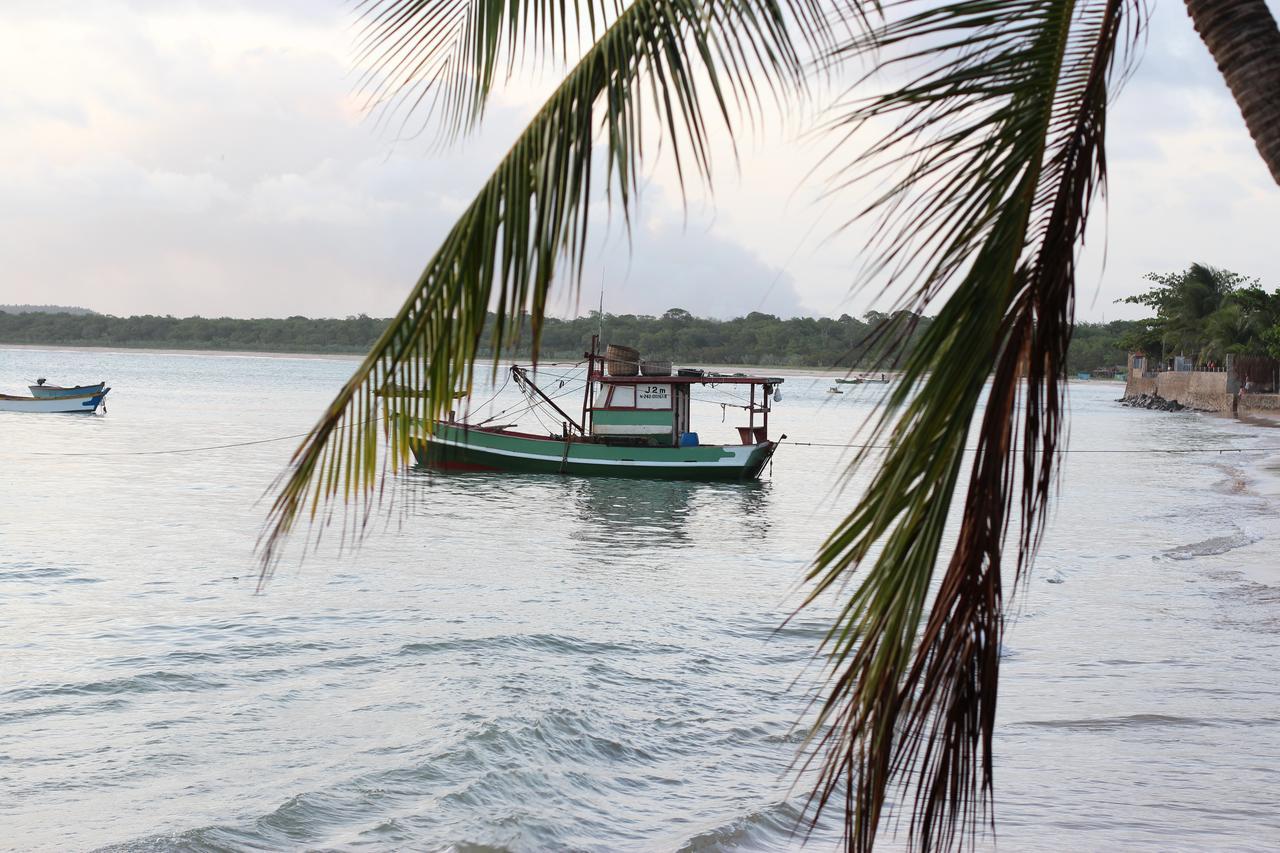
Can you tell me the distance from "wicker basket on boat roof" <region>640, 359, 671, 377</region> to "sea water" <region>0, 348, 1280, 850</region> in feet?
19.5

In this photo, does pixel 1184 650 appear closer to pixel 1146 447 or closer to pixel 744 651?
pixel 744 651

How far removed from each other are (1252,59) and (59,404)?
48.7 meters

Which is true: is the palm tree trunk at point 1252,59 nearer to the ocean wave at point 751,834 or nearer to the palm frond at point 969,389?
the palm frond at point 969,389

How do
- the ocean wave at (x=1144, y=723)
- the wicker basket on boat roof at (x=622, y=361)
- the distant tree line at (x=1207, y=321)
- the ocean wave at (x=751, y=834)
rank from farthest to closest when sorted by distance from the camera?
the distant tree line at (x=1207, y=321)
the wicker basket on boat roof at (x=622, y=361)
the ocean wave at (x=1144, y=723)
the ocean wave at (x=751, y=834)

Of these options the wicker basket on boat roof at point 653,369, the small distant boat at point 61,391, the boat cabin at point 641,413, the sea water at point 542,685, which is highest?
the wicker basket on boat roof at point 653,369

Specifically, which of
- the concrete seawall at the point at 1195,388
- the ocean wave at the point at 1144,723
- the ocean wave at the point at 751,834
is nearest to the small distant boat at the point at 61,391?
the ocean wave at the point at 1144,723

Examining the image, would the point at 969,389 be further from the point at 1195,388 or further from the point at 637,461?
the point at 1195,388

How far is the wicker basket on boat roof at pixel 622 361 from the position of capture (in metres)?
27.6

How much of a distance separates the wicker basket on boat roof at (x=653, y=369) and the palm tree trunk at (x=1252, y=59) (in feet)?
83.0

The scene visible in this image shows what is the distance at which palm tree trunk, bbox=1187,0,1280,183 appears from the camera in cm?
258

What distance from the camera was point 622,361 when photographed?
27.6m

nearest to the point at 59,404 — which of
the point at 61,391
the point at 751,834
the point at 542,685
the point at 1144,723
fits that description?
the point at 61,391

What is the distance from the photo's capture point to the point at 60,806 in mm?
7672

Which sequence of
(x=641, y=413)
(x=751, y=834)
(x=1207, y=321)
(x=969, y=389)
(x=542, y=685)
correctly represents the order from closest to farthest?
(x=969, y=389) < (x=751, y=834) < (x=542, y=685) < (x=641, y=413) < (x=1207, y=321)
